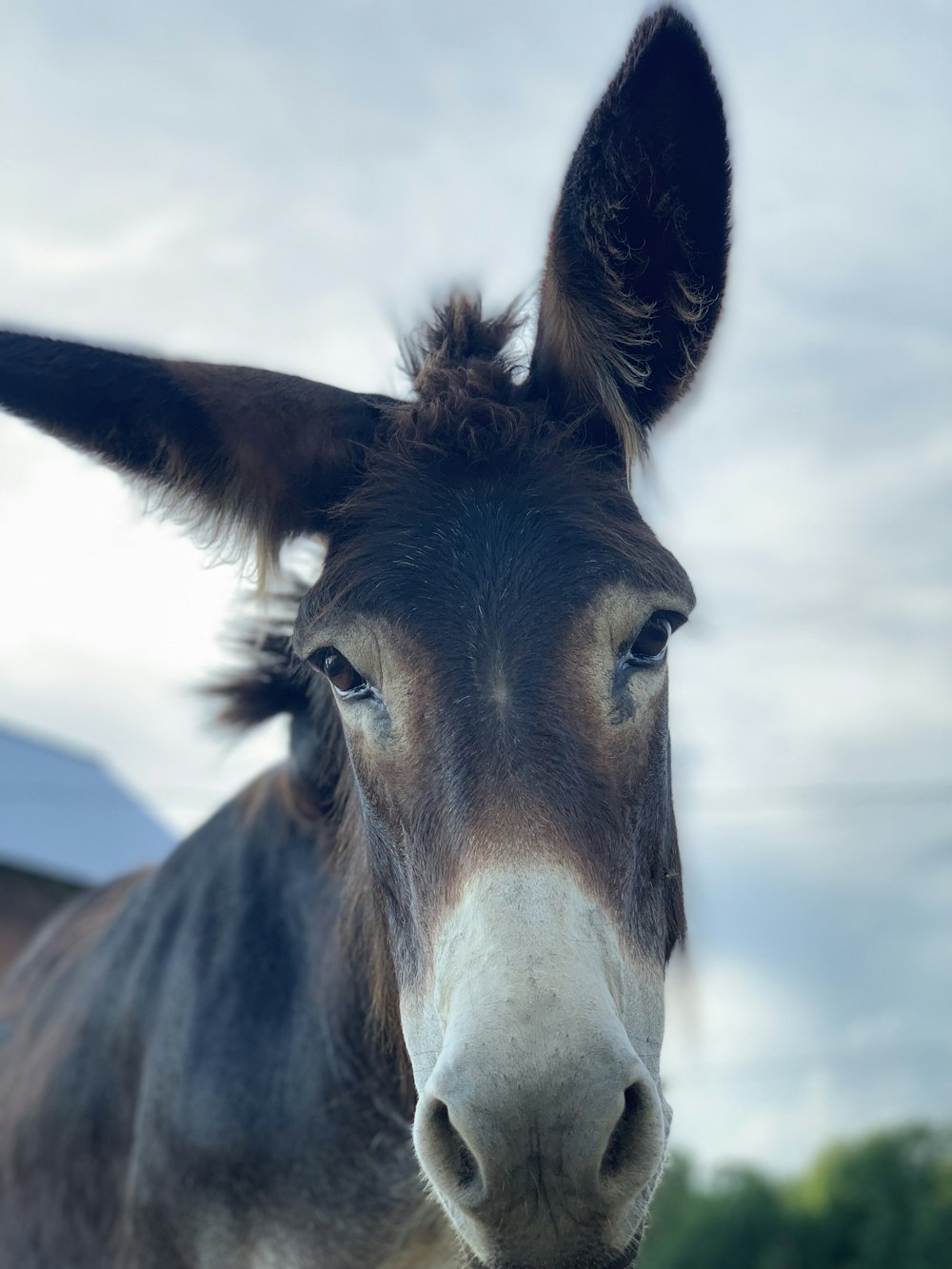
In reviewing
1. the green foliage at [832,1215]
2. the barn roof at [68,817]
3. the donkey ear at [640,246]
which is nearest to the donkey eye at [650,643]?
the donkey ear at [640,246]

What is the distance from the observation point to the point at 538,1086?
1.87m

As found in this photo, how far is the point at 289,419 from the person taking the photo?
9.77 feet

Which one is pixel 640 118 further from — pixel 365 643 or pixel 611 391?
pixel 365 643

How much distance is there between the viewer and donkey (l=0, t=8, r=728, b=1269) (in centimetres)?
202

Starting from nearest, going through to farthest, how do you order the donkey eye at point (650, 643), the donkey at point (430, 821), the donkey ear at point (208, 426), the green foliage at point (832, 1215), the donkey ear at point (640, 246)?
the donkey at point (430, 821) → the donkey eye at point (650, 643) → the donkey ear at point (640, 246) → the donkey ear at point (208, 426) → the green foliage at point (832, 1215)

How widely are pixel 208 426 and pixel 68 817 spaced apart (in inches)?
830

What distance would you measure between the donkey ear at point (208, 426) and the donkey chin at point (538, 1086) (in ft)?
4.34

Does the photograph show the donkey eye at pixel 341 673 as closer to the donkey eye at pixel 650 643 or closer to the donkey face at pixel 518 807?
the donkey face at pixel 518 807

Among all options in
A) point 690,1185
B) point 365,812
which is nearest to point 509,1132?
point 365,812

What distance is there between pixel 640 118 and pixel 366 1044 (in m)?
2.44

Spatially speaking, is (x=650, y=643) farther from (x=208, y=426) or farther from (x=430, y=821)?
(x=208, y=426)

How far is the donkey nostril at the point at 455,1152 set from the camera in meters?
2.03

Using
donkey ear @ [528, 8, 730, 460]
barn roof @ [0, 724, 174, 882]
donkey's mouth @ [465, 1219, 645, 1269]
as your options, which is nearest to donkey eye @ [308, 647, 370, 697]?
donkey ear @ [528, 8, 730, 460]

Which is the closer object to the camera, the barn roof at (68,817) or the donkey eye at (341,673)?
the donkey eye at (341,673)
